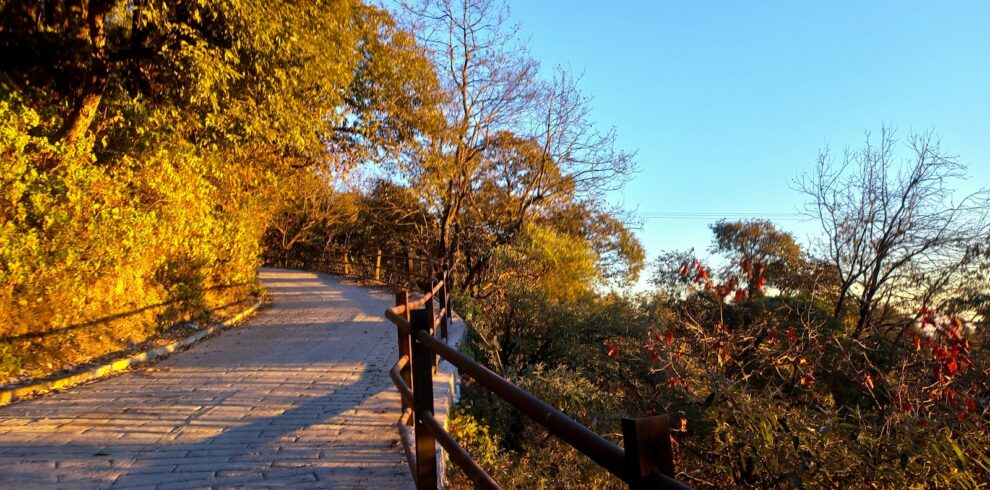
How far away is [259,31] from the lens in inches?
299

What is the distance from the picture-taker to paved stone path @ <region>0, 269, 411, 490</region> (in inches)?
149

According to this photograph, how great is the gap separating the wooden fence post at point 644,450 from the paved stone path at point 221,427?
2.62m

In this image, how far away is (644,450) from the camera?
1.36 metres

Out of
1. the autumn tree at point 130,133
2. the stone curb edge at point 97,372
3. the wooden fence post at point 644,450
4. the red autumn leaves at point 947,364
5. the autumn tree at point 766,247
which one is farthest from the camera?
the autumn tree at point 766,247

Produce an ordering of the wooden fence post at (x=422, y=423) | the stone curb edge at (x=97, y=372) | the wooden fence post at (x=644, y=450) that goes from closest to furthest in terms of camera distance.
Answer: the wooden fence post at (x=644, y=450), the wooden fence post at (x=422, y=423), the stone curb edge at (x=97, y=372)

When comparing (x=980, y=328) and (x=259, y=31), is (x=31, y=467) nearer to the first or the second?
(x=259, y=31)

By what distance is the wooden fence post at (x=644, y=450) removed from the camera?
135 cm

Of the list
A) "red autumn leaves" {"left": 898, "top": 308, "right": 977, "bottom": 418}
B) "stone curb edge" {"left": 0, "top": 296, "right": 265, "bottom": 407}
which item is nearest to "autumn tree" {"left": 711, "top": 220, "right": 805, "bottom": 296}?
"red autumn leaves" {"left": 898, "top": 308, "right": 977, "bottom": 418}

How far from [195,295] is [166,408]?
5638 mm

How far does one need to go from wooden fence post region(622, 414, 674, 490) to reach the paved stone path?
262cm

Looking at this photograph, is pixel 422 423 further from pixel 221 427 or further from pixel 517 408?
pixel 221 427

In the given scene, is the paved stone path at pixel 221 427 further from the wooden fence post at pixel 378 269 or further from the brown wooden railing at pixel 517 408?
the wooden fence post at pixel 378 269

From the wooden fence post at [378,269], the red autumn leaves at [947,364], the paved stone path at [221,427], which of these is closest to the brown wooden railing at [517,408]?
the paved stone path at [221,427]

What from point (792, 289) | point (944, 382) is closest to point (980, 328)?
point (792, 289)
